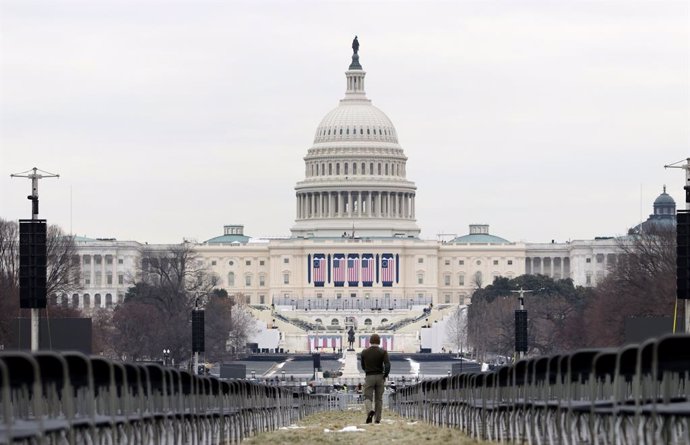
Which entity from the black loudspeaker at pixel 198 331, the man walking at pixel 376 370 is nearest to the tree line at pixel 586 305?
the black loudspeaker at pixel 198 331

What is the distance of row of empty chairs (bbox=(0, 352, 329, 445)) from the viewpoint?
54.4 ft

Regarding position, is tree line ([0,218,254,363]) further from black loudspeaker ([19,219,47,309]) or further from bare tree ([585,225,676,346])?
black loudspeaker ([19,219,47,309])

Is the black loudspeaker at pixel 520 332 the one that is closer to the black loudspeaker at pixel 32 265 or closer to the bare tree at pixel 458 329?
the black loudspeaker at pixel 32 265

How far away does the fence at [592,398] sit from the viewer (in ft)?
56.9

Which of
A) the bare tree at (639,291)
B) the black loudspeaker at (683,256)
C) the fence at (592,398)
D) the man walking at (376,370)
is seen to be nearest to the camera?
the fence at (592,398)

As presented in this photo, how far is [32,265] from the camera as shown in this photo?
147ft

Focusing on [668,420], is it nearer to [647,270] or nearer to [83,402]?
[83,402]

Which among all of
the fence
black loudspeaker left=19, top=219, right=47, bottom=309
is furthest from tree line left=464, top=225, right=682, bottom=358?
the fence

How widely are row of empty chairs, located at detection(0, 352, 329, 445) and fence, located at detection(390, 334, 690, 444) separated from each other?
3088 millimetres

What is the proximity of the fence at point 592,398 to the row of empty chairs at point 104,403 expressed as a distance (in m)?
3.09

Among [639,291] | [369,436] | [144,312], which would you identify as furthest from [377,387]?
[144,312]

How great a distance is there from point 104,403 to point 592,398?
4.26 metres

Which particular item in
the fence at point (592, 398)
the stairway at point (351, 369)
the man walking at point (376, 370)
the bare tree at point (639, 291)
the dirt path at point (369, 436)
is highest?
the bare tree at point (639, 291)

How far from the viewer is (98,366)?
18.7 m
